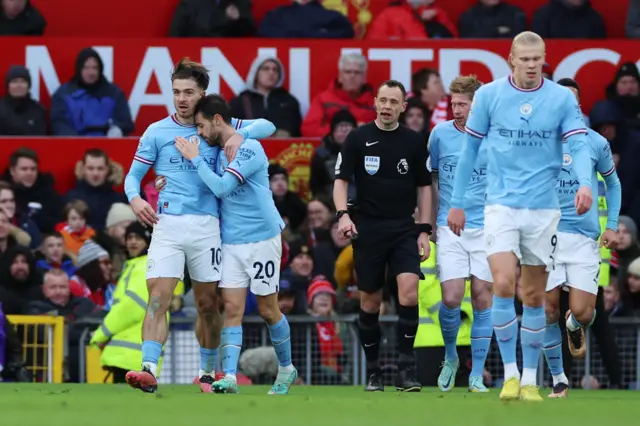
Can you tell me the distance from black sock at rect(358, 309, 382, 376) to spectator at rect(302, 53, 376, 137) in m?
5.51

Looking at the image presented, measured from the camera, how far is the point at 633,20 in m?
21.1

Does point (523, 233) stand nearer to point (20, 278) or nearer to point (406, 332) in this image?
point (406, 332)

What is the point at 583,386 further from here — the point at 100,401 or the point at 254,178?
the point at 100,401

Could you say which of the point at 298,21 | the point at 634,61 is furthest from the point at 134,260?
the point at 634,61

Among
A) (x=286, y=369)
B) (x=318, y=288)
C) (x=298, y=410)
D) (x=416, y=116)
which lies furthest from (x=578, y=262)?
(x=416, y=116)

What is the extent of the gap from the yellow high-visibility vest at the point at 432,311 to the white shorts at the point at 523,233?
4.16 meters

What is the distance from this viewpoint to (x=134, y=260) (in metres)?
15.6

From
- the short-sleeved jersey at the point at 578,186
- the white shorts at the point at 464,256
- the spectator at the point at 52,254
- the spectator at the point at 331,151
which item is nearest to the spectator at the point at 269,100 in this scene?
the spectator at the point at 331,151

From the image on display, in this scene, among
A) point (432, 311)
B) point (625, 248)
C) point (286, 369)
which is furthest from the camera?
point (625, 248)

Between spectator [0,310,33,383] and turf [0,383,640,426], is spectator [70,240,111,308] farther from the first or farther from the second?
turf [0,383,640,426]

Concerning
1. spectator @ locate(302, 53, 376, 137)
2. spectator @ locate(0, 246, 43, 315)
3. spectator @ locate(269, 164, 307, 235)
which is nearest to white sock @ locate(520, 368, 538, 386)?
spectator @ locate(0, 246, 43, 315)

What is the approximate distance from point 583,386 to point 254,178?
16.5ft

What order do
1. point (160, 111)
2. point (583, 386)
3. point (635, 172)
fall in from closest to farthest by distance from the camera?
point (583, 386)
point (635, 172)
point (160, 111)

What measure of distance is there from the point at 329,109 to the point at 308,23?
156 centimetres
